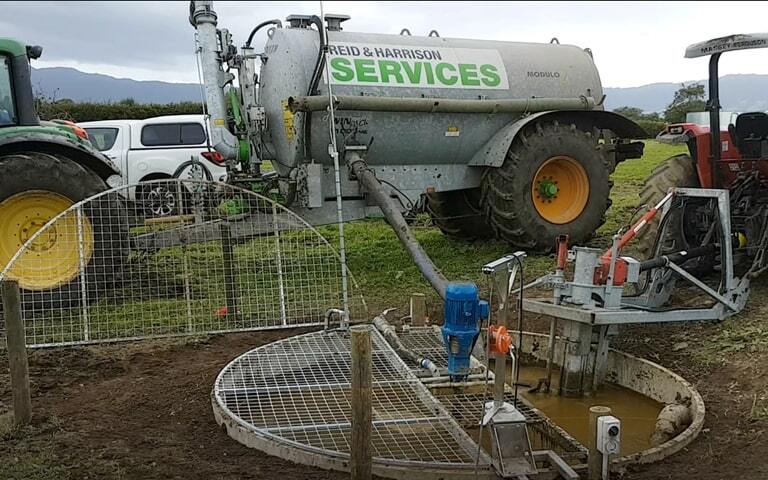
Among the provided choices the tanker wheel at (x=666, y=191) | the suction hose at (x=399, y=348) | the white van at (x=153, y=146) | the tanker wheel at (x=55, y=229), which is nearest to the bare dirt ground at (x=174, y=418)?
the tanker wheel at (x=666, y=191)

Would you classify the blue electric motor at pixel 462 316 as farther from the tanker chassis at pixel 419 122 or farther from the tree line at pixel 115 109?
the tree line at pixel 115 109

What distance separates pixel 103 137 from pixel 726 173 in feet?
31.7

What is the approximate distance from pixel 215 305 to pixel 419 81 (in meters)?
3.21

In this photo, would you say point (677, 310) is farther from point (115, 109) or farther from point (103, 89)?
point (103, 89)

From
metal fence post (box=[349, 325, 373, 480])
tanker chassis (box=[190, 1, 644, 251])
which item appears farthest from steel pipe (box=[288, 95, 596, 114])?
metal fence post (box=[349, 325, 373, 480])

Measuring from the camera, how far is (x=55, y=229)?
7.16 meters

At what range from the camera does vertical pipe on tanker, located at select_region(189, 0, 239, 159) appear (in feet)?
24.3

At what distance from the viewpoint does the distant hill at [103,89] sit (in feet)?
57.1

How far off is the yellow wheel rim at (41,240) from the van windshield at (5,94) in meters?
0.84

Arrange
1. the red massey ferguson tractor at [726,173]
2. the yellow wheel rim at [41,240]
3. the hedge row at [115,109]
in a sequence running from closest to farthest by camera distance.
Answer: the red massey ferguson tractor at [726,173] < the yellow wheel rim at [41,240] < the hedge row at [115,109]

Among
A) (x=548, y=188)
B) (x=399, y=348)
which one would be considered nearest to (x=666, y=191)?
(x=548, y=188)

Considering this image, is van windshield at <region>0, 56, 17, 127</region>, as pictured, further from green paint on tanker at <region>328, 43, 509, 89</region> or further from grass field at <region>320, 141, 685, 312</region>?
grass field at <region>320, 141, 685, 312</region>

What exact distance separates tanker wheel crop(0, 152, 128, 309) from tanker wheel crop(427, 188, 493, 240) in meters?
4.11

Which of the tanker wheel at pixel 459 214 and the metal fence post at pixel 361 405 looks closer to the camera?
the metal fence post at pixel 361 405
